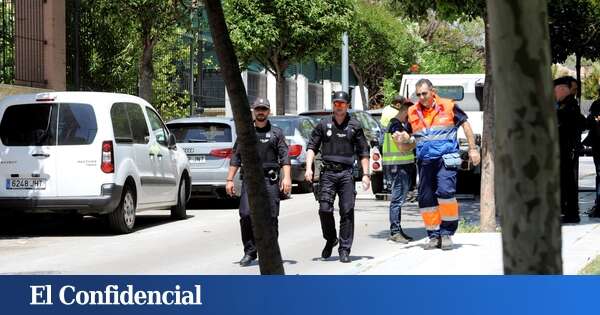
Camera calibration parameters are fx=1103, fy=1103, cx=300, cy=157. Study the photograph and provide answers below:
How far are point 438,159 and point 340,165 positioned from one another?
102cm

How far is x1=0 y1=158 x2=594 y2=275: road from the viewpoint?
439 inches

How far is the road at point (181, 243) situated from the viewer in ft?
Result: 36.6

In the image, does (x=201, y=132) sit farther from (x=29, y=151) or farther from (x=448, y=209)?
(x=448, y=209)

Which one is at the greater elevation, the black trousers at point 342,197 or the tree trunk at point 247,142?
the tree trunk at point 247,142

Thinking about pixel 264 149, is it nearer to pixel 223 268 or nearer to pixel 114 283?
pixel 223 268

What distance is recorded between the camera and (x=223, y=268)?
1111 centimetres

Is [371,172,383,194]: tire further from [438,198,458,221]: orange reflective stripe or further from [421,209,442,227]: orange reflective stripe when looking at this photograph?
[438,198,458,221]: orange reflective stripe

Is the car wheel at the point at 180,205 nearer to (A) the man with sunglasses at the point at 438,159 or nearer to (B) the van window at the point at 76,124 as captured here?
(B) the van window at the point at 76,124

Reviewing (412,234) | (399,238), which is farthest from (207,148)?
(399,238)

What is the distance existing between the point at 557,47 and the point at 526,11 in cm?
2231

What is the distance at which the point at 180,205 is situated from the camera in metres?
16.8

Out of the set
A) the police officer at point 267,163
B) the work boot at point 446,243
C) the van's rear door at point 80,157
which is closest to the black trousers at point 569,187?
the work boot at point 446,243

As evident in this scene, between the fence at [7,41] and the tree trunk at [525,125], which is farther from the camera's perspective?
the fence at [7,41]

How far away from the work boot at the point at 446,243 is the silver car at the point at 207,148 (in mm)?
7435
